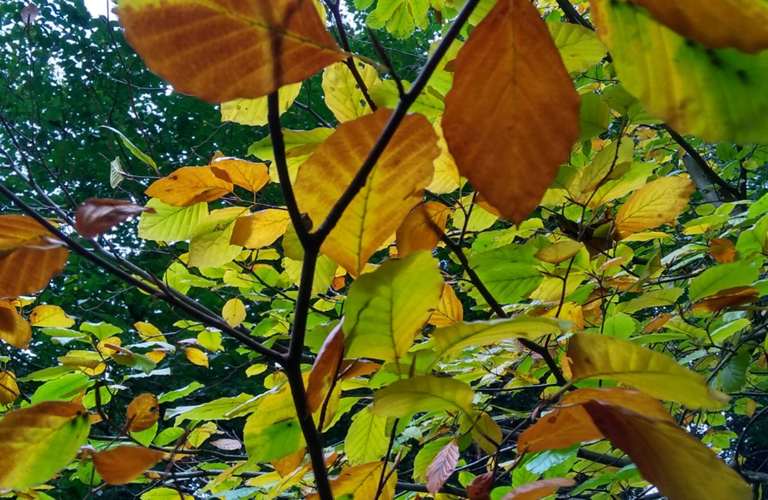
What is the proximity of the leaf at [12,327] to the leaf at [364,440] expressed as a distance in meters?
0.48

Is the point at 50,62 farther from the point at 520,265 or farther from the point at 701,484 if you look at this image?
the point at 701,484

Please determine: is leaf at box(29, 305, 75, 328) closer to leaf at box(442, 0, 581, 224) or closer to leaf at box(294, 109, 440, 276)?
leaf at box(294, 109, 440, 276)

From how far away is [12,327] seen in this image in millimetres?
719

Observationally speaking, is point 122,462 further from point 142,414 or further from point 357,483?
point 142,414

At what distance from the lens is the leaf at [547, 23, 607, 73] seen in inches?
19.6

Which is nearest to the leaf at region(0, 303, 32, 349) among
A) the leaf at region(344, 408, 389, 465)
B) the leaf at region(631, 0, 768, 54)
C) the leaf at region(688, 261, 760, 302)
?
the leaf at region(344, 408, 389, 465)

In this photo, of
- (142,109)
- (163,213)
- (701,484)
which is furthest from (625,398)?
(142,109)

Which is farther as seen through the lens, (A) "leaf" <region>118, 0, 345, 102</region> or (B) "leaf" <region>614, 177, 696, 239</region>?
(B) "leaf" <region>614, 177, 696, 239</region>

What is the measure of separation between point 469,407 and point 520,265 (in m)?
0.44

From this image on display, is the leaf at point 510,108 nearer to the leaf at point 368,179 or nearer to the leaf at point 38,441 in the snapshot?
the leaf at point 368,179

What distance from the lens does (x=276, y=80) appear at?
0.72 feet

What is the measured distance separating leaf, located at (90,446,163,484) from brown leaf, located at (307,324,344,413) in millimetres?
172

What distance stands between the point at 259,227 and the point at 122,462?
267 millimetres

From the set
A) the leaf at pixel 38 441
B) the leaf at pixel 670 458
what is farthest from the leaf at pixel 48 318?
the leaf at pixel 670 458
